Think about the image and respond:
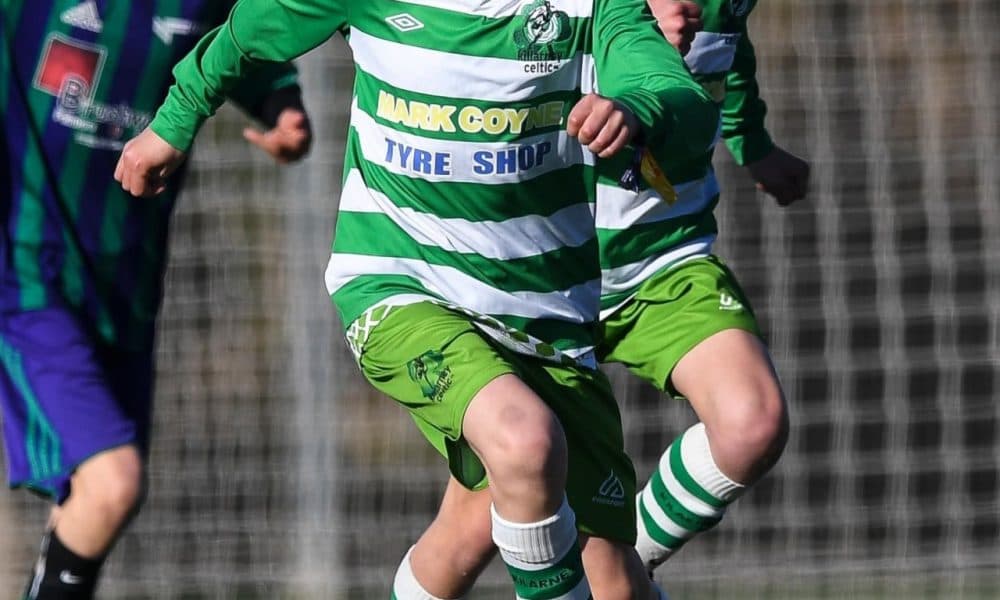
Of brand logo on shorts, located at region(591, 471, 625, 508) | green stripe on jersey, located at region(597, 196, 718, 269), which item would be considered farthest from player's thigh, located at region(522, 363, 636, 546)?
green stripe on jersey, located at region(597, 196, 718, 269)

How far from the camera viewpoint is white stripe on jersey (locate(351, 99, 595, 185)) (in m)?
3.52

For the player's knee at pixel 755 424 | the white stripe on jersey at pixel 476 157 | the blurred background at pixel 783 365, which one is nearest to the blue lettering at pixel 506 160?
the white stripe on jersey at pixel 476 157

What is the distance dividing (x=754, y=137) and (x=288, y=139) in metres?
1.25

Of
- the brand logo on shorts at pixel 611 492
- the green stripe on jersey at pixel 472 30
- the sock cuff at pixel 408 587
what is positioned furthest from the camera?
the sock cuff at pixel 408 587

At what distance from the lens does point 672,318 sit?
4.20 m

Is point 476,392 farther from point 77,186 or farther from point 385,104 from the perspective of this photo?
point 77,186

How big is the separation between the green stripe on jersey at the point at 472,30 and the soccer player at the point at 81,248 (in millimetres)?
673

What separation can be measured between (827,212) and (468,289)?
11.7 ft

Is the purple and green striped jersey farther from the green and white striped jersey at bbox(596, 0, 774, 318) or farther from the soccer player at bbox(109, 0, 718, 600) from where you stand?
the green and white striped jersey at bbox(596, 0, 774, 318)

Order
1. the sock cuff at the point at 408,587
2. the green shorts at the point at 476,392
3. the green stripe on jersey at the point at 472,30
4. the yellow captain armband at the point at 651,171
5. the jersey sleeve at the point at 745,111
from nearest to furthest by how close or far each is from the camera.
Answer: the yellow captain armband at the point at 651,171 → the green shorts at the point at 476,392 → the green stripe on jersey at the point at 472,30 → the sock cuff at the point at 408,587 → the jersey sleeve at the point at 745,111

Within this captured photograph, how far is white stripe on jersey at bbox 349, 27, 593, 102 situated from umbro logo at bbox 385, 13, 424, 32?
0.04 m

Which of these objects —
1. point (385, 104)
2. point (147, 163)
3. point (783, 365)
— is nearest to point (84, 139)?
point (147, 163)

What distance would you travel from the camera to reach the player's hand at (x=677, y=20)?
3.51m

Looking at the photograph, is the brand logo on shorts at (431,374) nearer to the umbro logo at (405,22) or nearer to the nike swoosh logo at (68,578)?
the umbro logo at (405,22)
